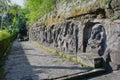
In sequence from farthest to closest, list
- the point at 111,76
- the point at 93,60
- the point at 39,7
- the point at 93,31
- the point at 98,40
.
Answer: the point at 39,7 → the point at 93,31 → the point at 98,40 → the point at 93,60 → the point at 111,76

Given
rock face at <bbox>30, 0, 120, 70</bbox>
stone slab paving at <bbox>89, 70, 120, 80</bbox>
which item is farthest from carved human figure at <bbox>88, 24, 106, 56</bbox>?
stone slab paving at <bbox>89, 70, 120, 80</bbox>

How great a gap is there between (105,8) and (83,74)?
2.33 m

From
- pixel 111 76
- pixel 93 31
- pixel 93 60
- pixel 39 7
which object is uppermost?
pixel 39 7

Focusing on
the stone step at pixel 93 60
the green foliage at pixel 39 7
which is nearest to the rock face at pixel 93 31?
the stone step at pixel 93 60

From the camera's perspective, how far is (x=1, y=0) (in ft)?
28.6

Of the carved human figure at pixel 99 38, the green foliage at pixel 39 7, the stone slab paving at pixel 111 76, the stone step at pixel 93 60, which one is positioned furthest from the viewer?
the green foliage at pixel 39 7

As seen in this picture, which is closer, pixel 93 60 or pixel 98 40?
pixel 93 60

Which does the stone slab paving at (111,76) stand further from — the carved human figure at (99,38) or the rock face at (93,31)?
the carved human figure at (99,38)

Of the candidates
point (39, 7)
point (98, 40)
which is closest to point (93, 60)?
point (98, 40)

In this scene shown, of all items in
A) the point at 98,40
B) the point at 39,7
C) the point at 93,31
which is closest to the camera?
the point at 98,40

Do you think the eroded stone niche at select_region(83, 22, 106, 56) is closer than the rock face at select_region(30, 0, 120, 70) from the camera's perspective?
No

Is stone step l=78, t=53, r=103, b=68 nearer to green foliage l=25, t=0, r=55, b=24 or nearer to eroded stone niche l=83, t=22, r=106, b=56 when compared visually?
eroded stone niche l=83, t=22, r=106, b=56

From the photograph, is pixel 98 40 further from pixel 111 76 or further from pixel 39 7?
pixel 39 7

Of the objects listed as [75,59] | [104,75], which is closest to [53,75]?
[104,75]
